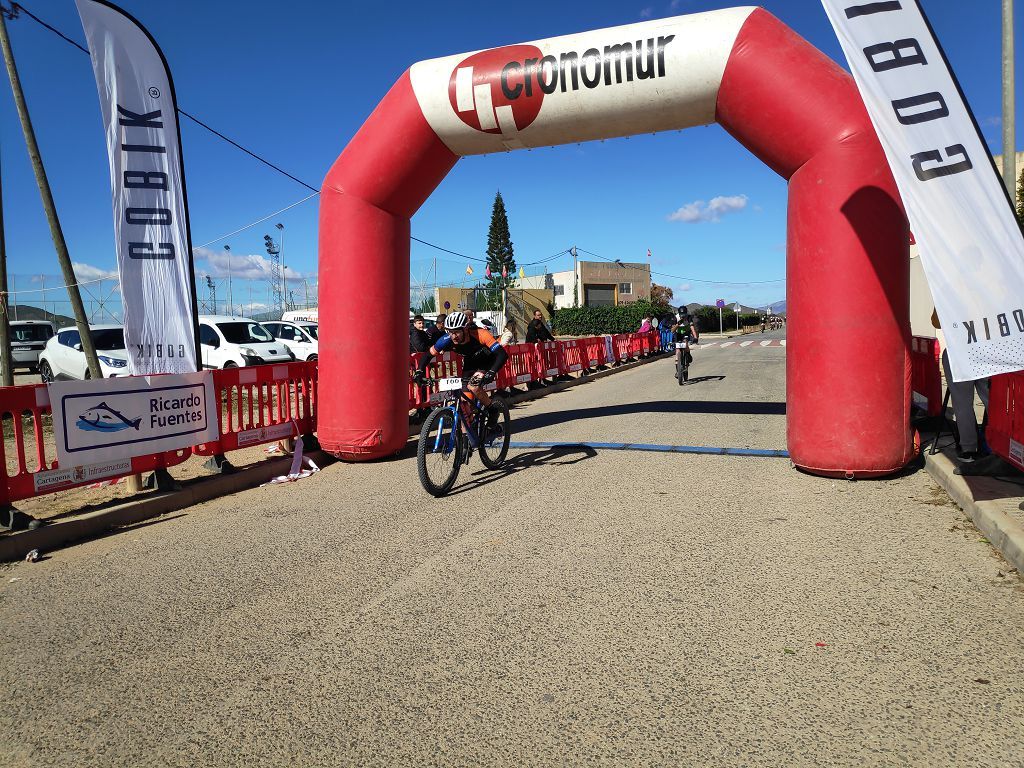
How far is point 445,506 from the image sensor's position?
19.4ft

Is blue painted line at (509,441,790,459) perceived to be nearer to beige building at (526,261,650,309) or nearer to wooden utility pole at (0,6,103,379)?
wooden utility pole at (0,6,103,379)

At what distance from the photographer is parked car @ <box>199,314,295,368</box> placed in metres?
16.3

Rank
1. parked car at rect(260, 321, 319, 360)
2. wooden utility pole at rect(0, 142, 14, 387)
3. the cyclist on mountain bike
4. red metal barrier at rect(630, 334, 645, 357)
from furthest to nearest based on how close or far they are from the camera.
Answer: red metal barrier at rect(630, 334, 645, 357)
parked car at rect(260, 321, 319, 360)
wooden utility pole at rect(0, 142, 14, 387)
the cyclist on mountain bike

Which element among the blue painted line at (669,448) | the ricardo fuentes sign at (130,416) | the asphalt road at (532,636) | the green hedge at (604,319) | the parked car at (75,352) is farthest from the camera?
the green hedge at (604,319)

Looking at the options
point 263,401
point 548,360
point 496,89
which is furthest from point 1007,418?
point 548,360

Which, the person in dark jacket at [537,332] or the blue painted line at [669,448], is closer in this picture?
the blue painted line at [669,448]

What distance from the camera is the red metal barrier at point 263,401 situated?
736 centimetres

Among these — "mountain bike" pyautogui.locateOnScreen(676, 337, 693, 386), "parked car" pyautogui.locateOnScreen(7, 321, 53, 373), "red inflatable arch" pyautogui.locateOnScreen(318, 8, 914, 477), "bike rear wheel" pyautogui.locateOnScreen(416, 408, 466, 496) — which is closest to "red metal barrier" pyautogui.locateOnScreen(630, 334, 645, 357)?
"mountain bike" pyautogui.locateOnScreen(676, 337, 693, 386)

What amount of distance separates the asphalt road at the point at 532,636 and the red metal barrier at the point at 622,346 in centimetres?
1688

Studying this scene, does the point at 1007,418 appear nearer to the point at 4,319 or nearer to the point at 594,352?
the point at 4,319

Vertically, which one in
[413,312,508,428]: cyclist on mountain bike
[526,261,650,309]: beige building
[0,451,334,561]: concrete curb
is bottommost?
[0,451,334,561]: concrete curb

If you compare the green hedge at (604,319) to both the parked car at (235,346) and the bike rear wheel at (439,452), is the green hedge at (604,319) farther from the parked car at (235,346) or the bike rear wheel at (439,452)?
the bike rear wheel at (439,452)

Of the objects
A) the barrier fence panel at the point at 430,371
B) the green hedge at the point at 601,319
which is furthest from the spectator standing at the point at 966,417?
the green hedge at the point at 601,319

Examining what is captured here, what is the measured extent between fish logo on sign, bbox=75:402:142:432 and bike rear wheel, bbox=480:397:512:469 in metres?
3.48
